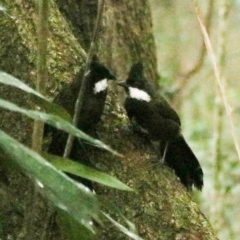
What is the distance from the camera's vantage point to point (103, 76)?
3.09 m

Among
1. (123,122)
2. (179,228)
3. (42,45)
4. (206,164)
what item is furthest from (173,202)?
(206,164)

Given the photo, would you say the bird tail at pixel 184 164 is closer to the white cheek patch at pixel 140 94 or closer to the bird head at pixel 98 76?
the white cheek patch at pixel 140 94

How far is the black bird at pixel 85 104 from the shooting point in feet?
8.54

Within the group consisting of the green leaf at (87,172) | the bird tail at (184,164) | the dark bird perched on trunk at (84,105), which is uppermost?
the green leaf at (87,172)

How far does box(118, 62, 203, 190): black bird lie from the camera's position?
2996 mm

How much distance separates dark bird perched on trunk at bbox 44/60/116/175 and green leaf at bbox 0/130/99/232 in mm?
1309

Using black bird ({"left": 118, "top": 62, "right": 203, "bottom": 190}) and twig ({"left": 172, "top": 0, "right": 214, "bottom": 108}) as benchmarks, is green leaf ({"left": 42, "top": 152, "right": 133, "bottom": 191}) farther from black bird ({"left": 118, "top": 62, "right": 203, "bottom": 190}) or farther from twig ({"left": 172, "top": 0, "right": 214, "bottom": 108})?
twig ({"left": 172, "top": 0, "right": 214, "bottom": 108})

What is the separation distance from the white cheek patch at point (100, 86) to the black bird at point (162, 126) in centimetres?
20

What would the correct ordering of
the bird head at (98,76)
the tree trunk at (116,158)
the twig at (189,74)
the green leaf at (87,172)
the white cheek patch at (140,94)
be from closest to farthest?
the green leaf at (87,172) → the tree trunk at (116,158) → the bird head at (98,76) → the white cheek patch at (140,94) → the twig at (189,74)

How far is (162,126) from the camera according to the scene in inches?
125

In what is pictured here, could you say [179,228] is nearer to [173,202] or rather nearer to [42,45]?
[173,202]

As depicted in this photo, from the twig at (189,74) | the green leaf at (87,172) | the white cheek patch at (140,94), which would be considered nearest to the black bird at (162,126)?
the white cheek patch at (140,94)

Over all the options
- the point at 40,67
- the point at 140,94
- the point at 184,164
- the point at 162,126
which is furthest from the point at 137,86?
the point at 40,67

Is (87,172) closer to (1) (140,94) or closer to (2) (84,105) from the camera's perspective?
(2) (84,105)
